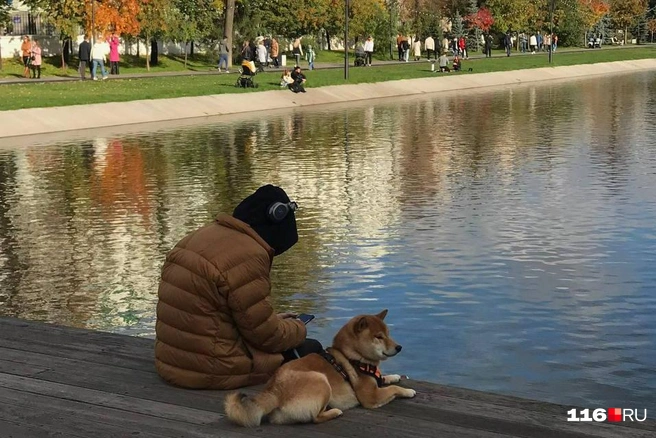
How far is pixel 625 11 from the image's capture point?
124312 millimetres

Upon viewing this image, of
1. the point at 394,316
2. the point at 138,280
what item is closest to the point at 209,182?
the point at 138,280

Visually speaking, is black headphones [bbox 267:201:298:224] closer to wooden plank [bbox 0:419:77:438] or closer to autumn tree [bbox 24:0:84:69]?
wooden plank [bbox 0:419:77:438]

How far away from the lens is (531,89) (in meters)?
56.0

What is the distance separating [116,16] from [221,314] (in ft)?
173

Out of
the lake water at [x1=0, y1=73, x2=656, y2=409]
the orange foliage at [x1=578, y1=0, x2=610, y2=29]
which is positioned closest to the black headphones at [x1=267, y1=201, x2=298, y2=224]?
the lake water at [x1=0, y1=73, x2=656, y2=409]

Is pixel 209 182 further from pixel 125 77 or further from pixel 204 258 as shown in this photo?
pixel 125 77

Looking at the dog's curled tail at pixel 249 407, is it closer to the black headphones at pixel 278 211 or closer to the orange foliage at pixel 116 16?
the black headphones at pixel 278 211

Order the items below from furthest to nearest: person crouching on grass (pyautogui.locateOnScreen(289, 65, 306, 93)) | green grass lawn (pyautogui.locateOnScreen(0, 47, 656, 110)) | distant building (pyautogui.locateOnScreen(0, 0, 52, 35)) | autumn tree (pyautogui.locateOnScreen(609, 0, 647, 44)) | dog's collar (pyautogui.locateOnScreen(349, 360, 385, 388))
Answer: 1. autumn tree (pyautogui.locateOnScreen(609, 0, 647, 44))
2. distant building (pyautogui.locateOnScreen(0, 0, 52, 35))
3. person crouching on grass (pyautogui.locateOnScreen(289, 65, 306, 93))
4. green grass lawn (pyautogui.locateOnScreen(0, 47, 656, 110))
5. dog's collar (pyautogui.locateOnScreen(349, 360, 385, 388))

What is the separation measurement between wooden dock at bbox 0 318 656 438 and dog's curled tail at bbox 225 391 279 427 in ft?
0.22

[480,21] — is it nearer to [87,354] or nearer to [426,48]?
[426,48]

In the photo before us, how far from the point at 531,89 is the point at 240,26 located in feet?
64.4

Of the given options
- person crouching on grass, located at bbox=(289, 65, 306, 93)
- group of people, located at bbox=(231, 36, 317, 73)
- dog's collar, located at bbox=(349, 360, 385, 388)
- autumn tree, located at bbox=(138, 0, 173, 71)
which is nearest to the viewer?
dog's collar, located at bbox=(349, 360, 385, 388)

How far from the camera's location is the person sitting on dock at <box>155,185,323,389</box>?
7246 millimetres

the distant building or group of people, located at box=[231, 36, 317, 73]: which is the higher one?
the distant building
